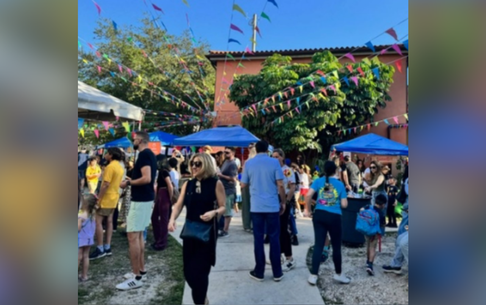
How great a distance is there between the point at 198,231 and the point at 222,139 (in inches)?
183

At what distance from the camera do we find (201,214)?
10.4 feet

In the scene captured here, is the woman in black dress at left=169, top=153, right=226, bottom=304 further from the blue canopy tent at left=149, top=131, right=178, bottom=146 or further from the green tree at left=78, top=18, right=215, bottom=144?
the green tree at left=78, top=18, right=215, bottom=144

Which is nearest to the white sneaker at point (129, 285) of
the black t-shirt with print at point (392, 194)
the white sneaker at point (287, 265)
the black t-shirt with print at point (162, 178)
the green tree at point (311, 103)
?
the black t-shirt with print at point (162, 178)

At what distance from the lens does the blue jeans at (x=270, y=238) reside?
412 cm

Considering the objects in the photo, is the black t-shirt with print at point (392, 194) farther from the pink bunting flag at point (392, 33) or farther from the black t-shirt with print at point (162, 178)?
the black t-shirt with print at point (162, 178)

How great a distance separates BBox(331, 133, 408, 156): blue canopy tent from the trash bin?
2.88 meters

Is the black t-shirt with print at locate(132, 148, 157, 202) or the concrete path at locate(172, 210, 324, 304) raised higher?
the black t-shirt with print at locate(132, 148, 157, 202)

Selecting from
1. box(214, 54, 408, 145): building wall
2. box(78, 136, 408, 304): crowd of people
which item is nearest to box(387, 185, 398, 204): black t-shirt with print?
box(78, 136, 408, 304): crowd of people

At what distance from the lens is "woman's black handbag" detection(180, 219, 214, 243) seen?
3.06 meters

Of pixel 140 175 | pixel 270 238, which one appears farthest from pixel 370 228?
pixel 140 175

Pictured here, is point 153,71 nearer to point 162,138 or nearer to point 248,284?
point 162,138
